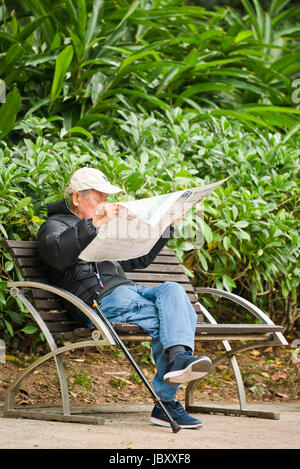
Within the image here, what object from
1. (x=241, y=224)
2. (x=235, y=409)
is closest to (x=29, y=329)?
(x=235, y=409)

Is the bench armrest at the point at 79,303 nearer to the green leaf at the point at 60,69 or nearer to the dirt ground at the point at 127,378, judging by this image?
the dirt ground at the point at 127,378

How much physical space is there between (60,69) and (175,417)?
3.36 m

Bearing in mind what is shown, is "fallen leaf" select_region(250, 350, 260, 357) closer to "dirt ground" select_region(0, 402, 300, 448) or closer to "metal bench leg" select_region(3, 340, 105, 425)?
"dirt ground" select_region(0, 402, 300, 448)

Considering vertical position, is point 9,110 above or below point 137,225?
above

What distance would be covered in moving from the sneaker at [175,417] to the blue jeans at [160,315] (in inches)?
2.1

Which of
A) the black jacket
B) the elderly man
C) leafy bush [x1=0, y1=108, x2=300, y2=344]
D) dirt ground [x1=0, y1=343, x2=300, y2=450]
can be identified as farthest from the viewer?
leafy bush [x1=0, y1=108, x2=300, y2=344]

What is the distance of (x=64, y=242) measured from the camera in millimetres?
3330

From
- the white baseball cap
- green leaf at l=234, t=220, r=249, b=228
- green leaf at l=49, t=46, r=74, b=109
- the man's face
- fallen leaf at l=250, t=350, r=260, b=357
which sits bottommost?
fallen leaf at l=250, t=350, r=260, b=357

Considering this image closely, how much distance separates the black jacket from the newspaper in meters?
0.07

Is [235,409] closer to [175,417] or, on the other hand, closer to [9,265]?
[175,417]

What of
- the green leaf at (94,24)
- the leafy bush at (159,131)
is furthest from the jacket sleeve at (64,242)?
the green leaf at (94,24)

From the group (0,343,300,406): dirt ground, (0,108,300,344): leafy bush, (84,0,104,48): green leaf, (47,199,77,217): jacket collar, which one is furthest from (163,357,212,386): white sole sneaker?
(84,0,104,48): green leaf

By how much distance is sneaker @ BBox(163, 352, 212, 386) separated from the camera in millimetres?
3045
